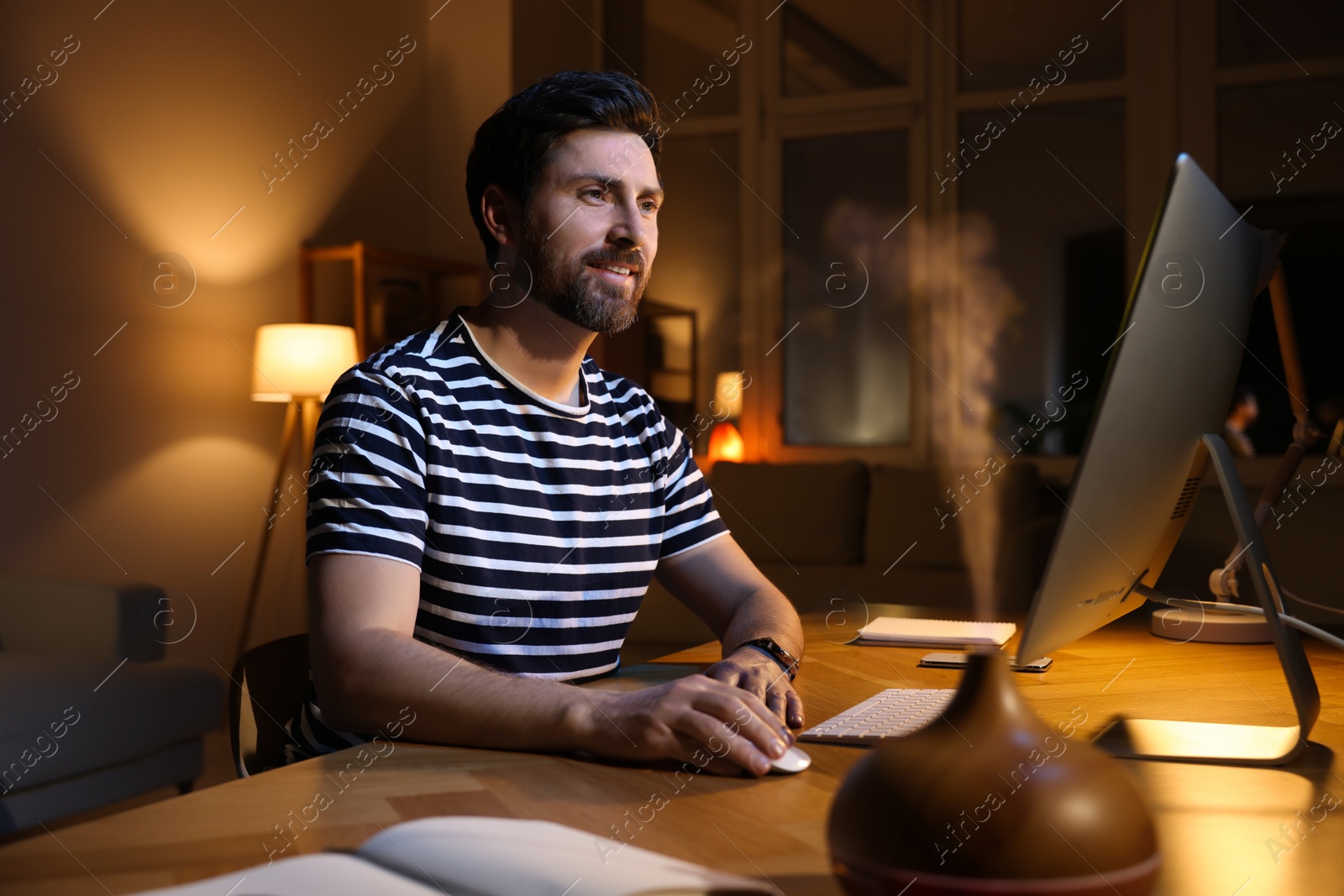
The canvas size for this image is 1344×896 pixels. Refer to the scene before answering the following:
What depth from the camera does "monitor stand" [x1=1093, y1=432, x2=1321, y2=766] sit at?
814mm

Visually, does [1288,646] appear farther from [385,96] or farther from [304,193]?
[385,96]

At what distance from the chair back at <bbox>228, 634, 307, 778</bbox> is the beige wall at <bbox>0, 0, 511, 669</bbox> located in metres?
1.95

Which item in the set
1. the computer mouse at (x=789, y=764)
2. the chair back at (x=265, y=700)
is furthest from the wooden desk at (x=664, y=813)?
the chair back at (x=265, y=700)

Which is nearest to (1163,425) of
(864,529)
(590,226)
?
(590,226)

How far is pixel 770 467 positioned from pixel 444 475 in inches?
132

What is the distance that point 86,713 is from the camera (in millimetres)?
2676

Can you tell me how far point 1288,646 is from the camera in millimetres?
827

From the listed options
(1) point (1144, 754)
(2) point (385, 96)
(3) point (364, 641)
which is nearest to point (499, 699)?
(3) point (364, 641)

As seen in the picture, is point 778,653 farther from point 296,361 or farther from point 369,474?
point 296,361

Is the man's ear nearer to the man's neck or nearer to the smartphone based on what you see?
the man's neck

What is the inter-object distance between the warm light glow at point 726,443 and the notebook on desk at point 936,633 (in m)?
3.39

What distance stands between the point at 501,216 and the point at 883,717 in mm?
883

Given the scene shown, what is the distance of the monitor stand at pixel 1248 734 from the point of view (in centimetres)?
81

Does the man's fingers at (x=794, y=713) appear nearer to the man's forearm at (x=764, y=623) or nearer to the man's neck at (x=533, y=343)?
the man's forearm at (x=764, y=623)
